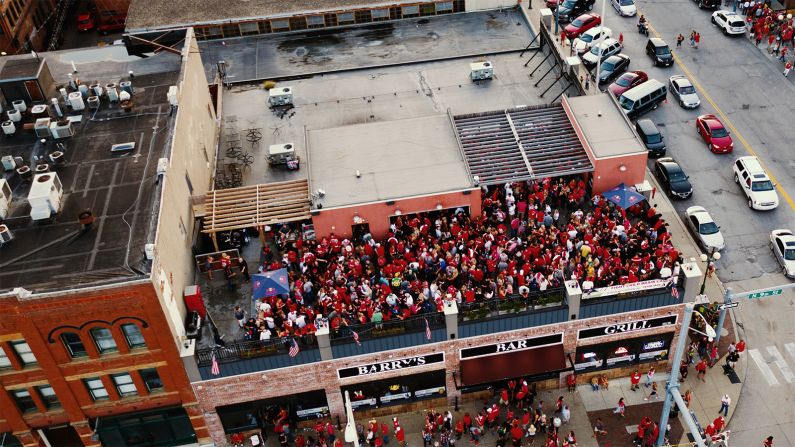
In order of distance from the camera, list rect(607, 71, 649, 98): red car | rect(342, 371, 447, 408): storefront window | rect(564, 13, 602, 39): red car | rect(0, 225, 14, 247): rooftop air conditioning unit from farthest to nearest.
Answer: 1. rect(564, 13, 602, 39): red car
2. rect(607, 71, 649, 98): red car
3. rect(342, 371, 447, 408): storefront window
4. rect(0, 225, 14, 247): rooftop air conditioning unit

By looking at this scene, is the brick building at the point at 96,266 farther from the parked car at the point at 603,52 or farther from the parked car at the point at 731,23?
the parked car at the point at 731,23

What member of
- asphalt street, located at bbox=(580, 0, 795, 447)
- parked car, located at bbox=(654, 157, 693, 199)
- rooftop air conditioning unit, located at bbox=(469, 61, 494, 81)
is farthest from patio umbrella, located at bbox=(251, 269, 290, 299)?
parked car, located at bbox=(654, 157, 693, 199)

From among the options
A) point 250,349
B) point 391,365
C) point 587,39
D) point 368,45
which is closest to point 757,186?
point 587,39

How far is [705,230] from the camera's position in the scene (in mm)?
45281

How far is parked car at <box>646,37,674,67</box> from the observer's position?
61.6 metres

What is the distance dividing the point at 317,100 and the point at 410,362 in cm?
2133

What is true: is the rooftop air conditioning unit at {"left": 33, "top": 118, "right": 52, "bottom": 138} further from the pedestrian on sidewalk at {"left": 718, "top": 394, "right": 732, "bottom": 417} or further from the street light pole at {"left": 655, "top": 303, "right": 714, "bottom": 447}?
the pedestrian on sidewalk at {"left": 718, "top": 394, "right": 732, "bottom": 417}

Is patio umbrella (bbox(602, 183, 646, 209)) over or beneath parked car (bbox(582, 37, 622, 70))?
over

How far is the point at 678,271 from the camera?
113 ft

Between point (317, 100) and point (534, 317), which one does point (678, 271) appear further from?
point (317, 100)

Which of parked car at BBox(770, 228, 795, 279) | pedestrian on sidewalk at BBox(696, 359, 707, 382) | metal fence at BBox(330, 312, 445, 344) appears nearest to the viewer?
metal fence at BBox(330, 312, 445, 344)

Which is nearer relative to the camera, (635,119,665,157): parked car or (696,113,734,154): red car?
(635,119,665,157): parked car

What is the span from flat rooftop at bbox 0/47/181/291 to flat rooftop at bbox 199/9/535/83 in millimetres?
11159

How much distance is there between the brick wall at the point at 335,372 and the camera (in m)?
34.5
